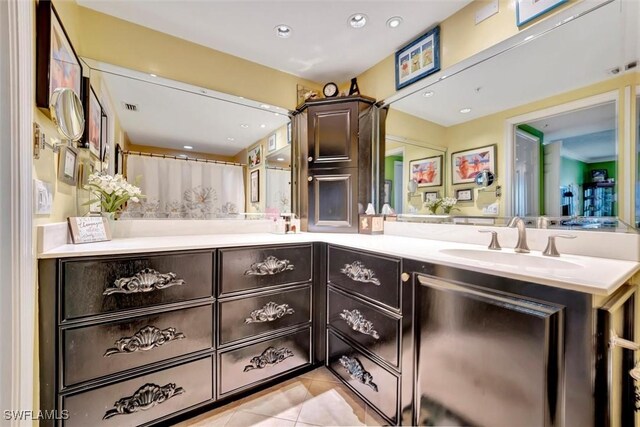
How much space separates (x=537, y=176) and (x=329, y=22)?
Result: 1515mm

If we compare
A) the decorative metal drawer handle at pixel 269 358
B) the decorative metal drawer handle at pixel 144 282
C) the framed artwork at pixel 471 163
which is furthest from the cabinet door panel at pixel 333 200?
the decorative metal drawer handle at pixel 144 282

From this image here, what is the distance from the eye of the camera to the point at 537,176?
4.23 ft

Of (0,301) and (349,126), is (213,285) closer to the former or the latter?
(0,301)

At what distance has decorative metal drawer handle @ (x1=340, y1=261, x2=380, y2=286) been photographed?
129cm

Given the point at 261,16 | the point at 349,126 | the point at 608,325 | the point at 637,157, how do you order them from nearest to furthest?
1. the point at 608,325
2. the point at 637,157
3. the point at 261,16
4. the point at 349,126

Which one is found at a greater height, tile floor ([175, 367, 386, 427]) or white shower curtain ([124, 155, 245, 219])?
white shower curtain ([124, 155, 245, 219])

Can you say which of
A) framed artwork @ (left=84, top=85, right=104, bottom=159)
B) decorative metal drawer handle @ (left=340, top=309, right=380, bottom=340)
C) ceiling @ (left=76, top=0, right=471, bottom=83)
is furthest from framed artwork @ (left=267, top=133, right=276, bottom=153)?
decorative metal drawer handle @ (left=340, top=309, right=380, bottom=340)

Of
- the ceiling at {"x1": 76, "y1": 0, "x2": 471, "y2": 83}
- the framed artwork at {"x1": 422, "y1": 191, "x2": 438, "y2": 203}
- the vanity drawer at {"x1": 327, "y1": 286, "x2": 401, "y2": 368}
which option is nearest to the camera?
the vanity drawer at {"x1": 327, "y1": 286, "x2": 401, "y2": 368}

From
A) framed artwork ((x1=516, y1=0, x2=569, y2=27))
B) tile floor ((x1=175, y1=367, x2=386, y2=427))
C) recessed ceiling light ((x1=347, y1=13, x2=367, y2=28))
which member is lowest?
tile floor ((x1=175, y1=367, x2=386, y2=427))

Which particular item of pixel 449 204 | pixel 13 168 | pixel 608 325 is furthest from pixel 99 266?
pixel 449 204

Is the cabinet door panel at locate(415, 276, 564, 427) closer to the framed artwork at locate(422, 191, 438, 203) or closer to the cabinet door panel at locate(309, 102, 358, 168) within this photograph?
the framed artwork at locate(422, 191, 438, 203)

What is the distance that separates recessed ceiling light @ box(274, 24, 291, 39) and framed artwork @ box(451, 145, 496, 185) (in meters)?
1.36

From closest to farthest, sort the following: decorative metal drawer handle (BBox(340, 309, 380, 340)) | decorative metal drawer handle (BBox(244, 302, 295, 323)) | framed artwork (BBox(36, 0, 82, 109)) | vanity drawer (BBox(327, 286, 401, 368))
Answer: framed artwork (BBox(36, 0, 82, 109))
vanity drawer (BBox(327, 286, 401, 368))
decorative metal drawer handle (BBox(340, 309, 380, 340))
decorative metal drawer handle (BBox(244, 302, 295, 323))

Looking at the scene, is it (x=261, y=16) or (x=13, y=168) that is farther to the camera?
(x=261, y=16)
